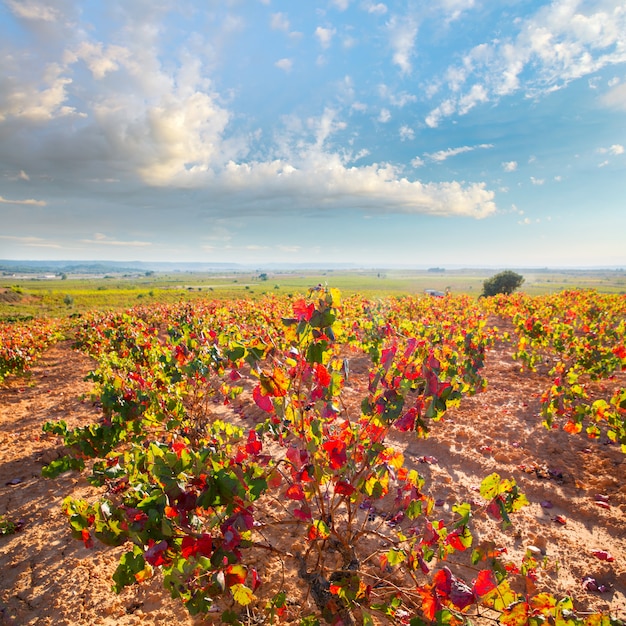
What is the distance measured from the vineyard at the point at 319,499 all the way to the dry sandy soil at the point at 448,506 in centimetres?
3

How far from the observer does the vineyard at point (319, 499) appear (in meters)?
2.36

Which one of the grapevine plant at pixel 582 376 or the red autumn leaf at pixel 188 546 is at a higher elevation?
the red autumn leaf at pixel 188 546

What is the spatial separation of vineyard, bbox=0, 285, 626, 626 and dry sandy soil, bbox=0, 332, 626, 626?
0.10 feet

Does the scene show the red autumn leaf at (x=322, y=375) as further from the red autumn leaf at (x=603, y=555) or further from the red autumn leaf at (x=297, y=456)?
the red autumn leaf at (x=603, y=555)

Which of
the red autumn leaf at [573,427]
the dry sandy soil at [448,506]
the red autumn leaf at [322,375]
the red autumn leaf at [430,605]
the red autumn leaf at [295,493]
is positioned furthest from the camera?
the red autumn leaf at [573,427]

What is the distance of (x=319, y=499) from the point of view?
318 centimetres

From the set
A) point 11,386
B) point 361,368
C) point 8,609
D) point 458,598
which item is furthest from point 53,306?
point 458,598

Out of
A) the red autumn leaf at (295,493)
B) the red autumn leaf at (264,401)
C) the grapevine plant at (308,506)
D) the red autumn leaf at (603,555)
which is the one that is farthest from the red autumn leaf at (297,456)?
the red autumn leaf at (603,555)

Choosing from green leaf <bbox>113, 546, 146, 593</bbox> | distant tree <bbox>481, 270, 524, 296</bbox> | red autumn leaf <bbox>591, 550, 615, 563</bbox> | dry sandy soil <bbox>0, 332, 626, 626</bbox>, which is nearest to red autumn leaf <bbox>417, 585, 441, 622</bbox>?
green leaf <bbox>113, 546, 146, 593</bbox>

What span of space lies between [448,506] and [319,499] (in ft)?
11.6

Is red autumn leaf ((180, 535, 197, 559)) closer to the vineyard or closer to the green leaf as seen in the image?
the vineyard

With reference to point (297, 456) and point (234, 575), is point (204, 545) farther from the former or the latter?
point (297, 456)

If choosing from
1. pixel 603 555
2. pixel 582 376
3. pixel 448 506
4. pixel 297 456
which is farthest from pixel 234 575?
pixel 582 376

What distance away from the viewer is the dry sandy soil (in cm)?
399
